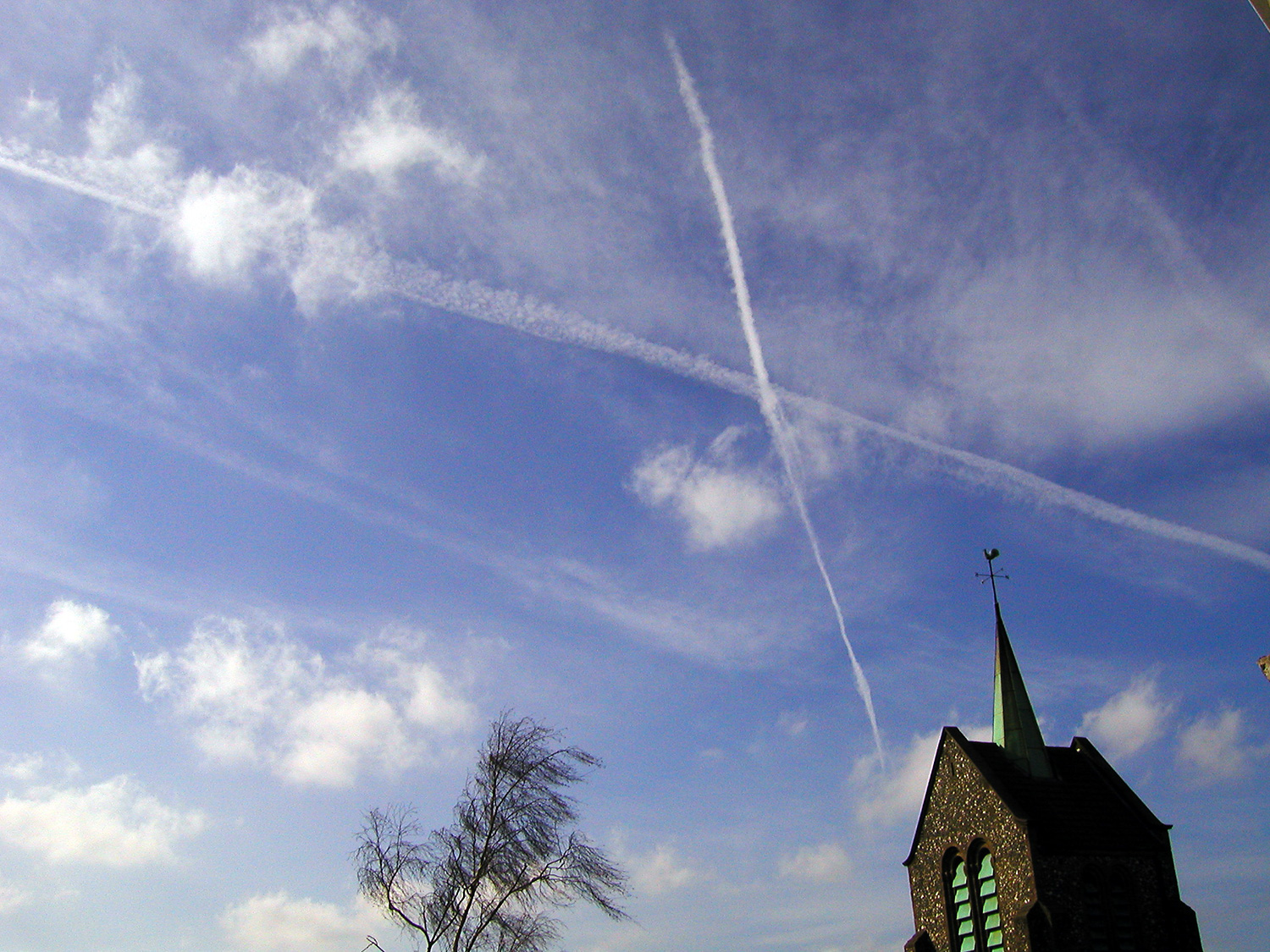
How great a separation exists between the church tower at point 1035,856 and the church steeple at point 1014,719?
40mm

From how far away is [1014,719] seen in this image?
28.1 m

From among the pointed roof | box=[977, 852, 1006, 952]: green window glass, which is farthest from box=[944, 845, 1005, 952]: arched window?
the pointed roof

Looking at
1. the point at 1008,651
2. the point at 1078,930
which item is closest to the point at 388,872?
the point at 1078,930

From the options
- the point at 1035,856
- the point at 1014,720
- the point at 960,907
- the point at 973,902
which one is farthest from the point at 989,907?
the point at 1014,720

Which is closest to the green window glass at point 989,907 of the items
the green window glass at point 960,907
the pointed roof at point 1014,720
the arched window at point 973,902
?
the arched window at point 973,902

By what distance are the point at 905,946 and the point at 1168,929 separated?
6672mm

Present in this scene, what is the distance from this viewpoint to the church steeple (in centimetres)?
2716

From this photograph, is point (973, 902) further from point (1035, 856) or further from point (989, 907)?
point (1035, 856)

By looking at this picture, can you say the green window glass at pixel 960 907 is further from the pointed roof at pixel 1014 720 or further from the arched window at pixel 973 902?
the pointed roof at pixel 1014 720

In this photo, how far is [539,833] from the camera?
83.1 feet

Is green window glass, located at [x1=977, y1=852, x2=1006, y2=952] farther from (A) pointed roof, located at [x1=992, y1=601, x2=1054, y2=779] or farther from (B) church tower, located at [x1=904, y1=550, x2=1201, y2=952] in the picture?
(A) pointed roof, located at [x1=992, y1=601, x2=1054, y2=779]

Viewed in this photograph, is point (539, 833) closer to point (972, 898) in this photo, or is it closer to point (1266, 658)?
point (972, 898)

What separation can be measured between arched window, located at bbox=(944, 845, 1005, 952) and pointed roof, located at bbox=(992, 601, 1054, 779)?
3.45 meters

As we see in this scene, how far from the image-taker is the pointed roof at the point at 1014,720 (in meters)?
27.2
